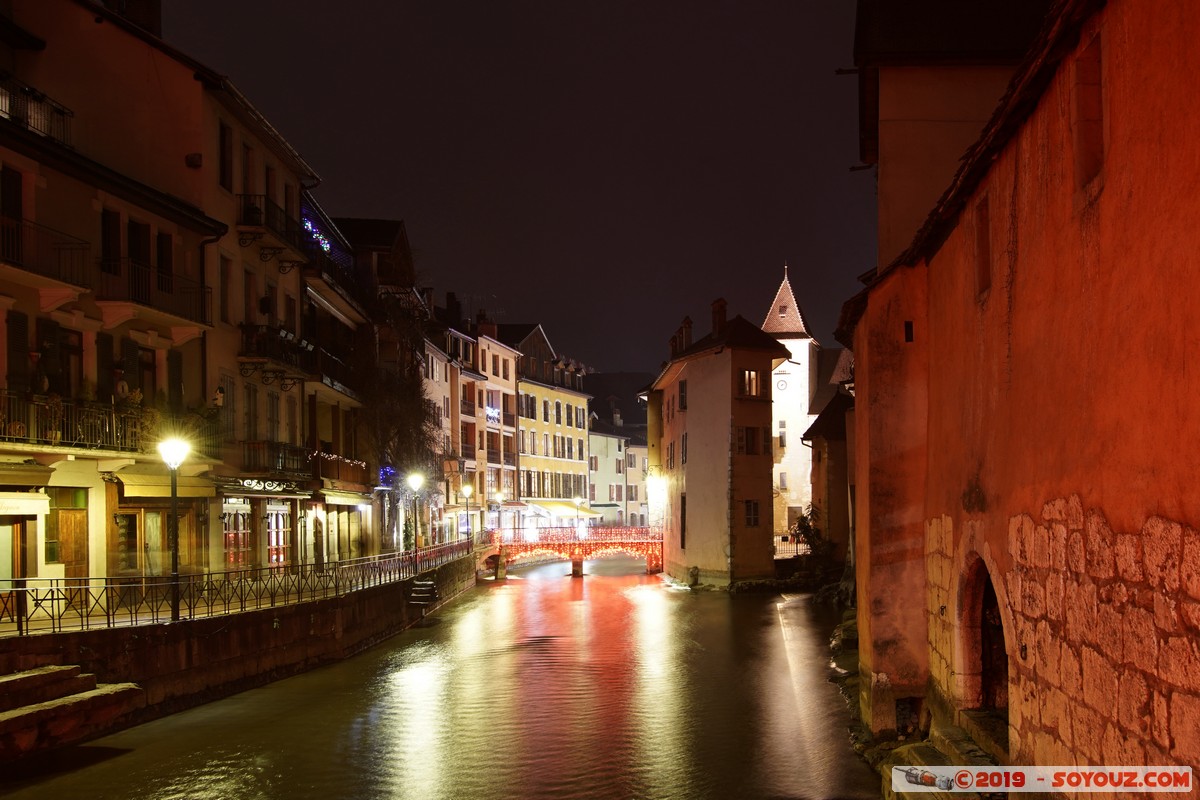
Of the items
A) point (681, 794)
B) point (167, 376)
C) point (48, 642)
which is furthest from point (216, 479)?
point (681, 794)

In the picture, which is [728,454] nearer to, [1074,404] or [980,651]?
[980,651]

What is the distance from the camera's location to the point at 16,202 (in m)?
21.2

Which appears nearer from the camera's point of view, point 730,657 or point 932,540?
point 932,540

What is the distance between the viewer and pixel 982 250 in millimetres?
11406

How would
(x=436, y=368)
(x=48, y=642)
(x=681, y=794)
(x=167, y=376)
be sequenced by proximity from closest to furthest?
1. (x=681, y=794)
2. (x=48, y=642)
3. (x=167, y=376)
4. (x=436, y=368)

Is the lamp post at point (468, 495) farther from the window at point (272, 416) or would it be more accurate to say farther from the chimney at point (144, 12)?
the chimney at point (144, 12)

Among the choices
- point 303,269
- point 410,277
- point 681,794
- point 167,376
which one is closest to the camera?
point 681,794

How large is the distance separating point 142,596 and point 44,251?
7.05 m

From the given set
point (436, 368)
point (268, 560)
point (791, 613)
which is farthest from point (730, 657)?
point (436, 368)

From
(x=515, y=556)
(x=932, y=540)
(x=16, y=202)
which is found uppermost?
(x=16, y=202)

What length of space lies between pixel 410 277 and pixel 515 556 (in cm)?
2224

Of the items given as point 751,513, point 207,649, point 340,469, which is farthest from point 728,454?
point 207,649

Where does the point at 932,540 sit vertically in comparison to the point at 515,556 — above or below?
above

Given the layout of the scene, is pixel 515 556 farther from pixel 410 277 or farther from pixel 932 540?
pixel 932 540
